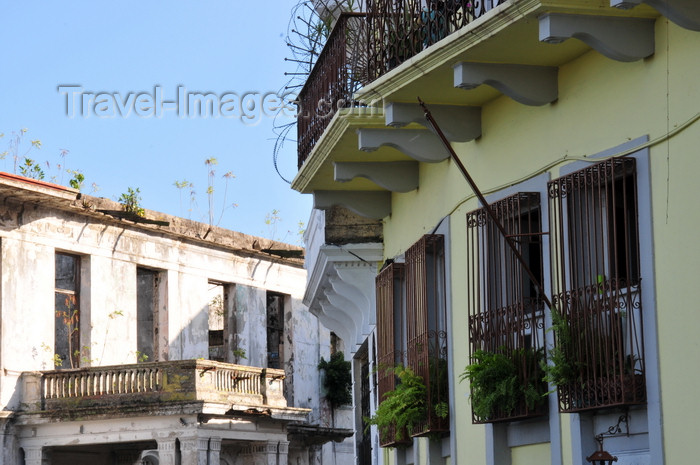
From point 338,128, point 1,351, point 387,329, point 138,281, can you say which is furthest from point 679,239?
point 138,281

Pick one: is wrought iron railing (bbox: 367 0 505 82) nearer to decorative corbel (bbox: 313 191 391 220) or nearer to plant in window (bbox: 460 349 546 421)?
decorative corbel (bbox: 313 191 391 220)

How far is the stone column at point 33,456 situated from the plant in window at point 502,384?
1774cm

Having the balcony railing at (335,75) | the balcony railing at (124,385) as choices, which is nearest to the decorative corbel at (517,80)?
the balcony railing at (335,75)

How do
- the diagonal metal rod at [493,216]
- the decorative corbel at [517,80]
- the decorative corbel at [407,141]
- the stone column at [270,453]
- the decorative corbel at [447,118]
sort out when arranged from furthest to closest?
the stone column at [270,453] → the decorative corbel at [407,141] → the decorative corbel at [447,118] → the decorative corbel at [517,80] → the diagonal metal rod at [493,216]

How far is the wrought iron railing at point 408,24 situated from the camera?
23.6ft

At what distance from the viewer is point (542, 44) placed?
266 inches

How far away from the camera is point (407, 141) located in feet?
27.7

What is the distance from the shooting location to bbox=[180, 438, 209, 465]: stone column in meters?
23.1

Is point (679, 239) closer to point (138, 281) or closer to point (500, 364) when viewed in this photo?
point (500, 364)

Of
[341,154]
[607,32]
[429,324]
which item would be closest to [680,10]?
[607,32]

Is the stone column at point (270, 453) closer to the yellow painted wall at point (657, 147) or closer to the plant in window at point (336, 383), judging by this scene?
the plant in window at point (336, 383)

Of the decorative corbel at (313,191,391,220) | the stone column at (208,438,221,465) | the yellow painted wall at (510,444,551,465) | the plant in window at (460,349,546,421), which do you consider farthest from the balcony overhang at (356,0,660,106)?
the stone column at (208,438,221,465)

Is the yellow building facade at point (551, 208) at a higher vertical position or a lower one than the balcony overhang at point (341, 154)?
lower

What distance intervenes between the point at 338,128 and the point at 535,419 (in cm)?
266
